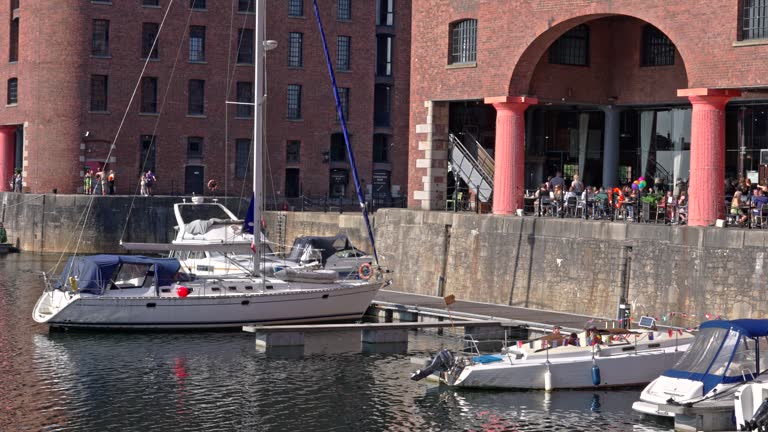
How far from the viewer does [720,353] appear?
26.2m

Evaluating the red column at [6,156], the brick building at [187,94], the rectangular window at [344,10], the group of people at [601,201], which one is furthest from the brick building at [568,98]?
the red column at [6,156]

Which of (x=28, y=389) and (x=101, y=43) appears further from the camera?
(x=101, y=43)

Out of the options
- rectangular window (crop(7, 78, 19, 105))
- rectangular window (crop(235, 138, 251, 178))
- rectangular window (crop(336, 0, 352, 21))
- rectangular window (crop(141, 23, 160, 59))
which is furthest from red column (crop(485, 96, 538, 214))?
rectangular window (crop(7, 78, 19, 105))

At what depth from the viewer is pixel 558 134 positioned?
153 feet

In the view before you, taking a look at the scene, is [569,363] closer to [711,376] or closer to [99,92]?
[711,376]

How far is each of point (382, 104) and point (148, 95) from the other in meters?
16.4

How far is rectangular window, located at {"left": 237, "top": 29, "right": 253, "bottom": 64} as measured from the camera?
75062 mm

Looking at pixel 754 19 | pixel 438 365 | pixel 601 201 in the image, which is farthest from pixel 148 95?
pixel 438 365

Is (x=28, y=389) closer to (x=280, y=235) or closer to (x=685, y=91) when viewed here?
(x=685, y=91)

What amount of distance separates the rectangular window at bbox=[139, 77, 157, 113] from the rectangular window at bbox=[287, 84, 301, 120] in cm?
809

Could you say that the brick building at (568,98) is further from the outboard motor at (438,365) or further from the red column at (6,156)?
the red column at (6,156)

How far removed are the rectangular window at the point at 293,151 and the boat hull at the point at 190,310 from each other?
124 ft

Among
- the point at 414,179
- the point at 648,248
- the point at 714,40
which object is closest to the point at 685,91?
the point at 714,40

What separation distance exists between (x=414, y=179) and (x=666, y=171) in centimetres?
854
